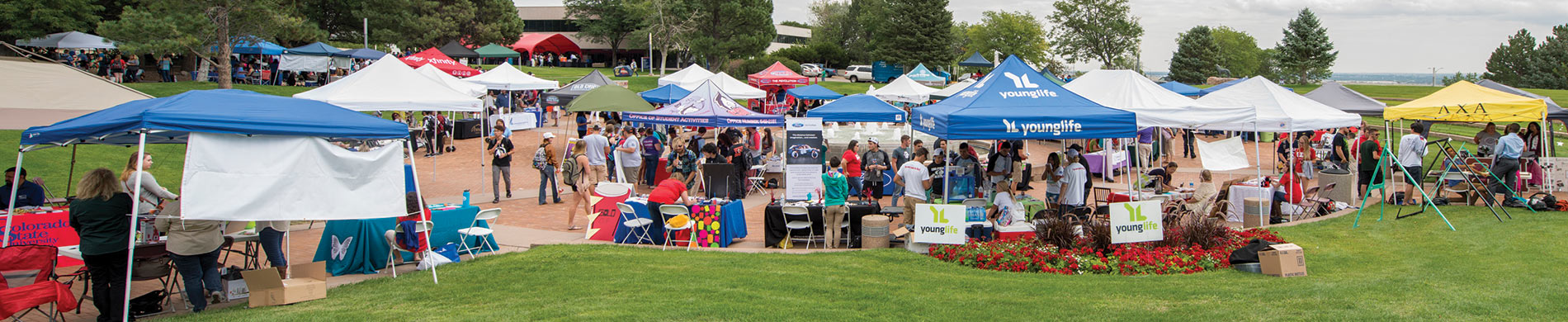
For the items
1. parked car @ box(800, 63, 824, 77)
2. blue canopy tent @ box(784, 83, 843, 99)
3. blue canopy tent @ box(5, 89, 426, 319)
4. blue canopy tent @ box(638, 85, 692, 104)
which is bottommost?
blue canopy tent @ box(5, 89, 426, 319)

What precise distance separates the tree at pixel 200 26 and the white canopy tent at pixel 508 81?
10744 mm

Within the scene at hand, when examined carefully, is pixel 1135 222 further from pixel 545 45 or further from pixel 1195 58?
pixel 545 45

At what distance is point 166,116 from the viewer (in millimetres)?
7176

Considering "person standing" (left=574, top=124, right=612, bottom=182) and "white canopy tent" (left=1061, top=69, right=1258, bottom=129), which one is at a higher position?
"white canopy tent" (left=1061, top=69, right=1258, bottom=129)

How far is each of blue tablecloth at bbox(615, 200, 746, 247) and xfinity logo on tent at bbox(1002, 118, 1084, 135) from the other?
11.4 ft

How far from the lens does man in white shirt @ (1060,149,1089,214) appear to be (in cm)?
1211

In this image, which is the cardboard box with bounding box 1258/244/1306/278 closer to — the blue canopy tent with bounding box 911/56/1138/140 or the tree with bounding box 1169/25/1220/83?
the blue canopy tent with bounding box 911/56/1138/140

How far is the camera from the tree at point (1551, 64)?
186 ft

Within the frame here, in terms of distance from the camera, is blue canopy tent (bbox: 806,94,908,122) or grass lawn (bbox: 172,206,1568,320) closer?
grass lawn (bbox: 172,206,1568,320)

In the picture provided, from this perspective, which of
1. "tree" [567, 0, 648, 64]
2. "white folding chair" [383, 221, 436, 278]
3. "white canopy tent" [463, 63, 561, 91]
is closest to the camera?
"white folding chair" [383, 221, 436, 278]

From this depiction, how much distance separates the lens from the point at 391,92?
15414 millimetres

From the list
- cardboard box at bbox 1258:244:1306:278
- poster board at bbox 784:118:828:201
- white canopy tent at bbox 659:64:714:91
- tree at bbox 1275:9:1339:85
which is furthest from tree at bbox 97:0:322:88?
tree at bbox 1275:9:1339:85

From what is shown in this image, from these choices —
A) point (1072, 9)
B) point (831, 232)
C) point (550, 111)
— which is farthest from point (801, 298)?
point (1072, 9)

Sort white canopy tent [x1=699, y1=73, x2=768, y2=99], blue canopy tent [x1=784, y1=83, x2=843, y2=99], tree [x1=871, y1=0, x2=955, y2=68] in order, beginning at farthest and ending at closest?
tree [x1=871, y1=0, x2=955, y2=68], blue canopy tent [x1=784, y1=83, x2=843, y2=99], white canopy tent [x1=699, y1=73, x2=768, y2=99]
